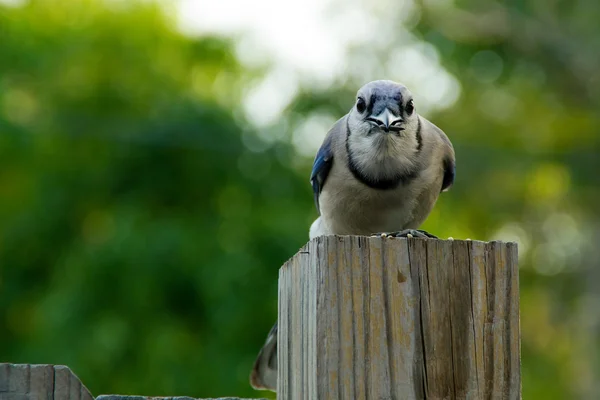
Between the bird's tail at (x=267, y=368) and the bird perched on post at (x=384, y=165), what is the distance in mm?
659

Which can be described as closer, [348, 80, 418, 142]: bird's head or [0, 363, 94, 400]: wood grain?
[0, 363, 94, 400]: wood grain

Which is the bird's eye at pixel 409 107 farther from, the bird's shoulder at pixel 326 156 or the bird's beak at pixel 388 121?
the bird's shoulder at pixel 326 156

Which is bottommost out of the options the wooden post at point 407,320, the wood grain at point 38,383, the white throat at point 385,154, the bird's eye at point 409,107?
the wood grain at point 38,383

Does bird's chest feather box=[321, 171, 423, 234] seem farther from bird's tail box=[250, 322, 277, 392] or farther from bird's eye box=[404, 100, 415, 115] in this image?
bird's tail box=[250, 322, 277, 392]

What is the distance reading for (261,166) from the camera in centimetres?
1134

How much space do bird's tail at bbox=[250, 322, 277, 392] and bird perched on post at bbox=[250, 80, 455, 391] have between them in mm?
659

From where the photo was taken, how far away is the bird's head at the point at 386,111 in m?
3.09

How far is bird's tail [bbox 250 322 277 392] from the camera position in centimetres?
279

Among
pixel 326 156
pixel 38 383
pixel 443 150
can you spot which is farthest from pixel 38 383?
pixel 443 150

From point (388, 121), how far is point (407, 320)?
1.43 m

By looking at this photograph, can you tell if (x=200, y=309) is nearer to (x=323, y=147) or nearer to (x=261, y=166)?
(x=261, y=166)

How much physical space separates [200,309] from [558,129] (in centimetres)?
983

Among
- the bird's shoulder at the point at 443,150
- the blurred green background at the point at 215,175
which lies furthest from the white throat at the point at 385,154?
the blurred green background at the point at 215,175

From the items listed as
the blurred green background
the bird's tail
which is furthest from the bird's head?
the blurred green background
